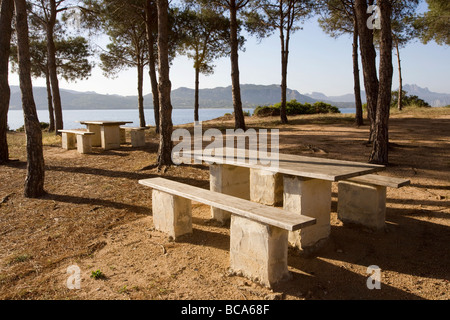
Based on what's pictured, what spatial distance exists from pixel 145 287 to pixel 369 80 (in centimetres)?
636

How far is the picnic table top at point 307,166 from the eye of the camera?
2.84m

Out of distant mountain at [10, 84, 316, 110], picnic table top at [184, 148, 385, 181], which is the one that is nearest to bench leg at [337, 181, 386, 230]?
picnic table top at [184, 148, 385, 181]

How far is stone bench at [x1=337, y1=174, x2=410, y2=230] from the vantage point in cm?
345

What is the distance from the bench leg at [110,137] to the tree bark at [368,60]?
627 centimetres

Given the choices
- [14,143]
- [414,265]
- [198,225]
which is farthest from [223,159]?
[14,143]

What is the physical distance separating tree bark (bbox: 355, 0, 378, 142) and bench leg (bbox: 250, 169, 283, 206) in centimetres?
359

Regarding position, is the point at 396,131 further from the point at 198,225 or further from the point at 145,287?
the point at 145,287

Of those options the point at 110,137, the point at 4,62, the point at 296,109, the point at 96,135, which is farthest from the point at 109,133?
the point at 296,109

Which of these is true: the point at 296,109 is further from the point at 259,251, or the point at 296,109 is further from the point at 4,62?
the point at 259,251

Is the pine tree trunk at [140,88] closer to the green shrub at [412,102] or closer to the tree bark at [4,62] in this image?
the tree bark at [4,62]

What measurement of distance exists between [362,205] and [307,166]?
0.85m

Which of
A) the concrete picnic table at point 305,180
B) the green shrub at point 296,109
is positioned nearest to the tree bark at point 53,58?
the green shrub at point 296,109

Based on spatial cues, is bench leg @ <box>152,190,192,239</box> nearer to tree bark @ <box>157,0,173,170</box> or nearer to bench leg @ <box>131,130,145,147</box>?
tree bark @ <box>157,0,173,170</box>

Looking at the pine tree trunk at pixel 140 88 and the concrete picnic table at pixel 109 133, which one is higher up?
the pine tree trunk at pixel 140 88
